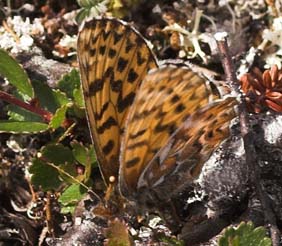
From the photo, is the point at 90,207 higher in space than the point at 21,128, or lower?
lower

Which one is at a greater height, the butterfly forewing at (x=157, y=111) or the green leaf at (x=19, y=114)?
the butterfly forewing at (x=157, y=111)

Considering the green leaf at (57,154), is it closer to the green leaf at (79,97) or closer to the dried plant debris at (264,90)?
the green leaf at (79,97)

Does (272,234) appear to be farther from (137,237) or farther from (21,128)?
(21,128)

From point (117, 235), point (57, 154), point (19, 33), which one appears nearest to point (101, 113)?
point (117, 235)

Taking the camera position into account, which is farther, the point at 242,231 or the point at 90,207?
the point at 90,207

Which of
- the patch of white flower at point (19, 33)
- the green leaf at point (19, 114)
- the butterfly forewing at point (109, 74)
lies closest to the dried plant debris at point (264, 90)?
the butterfly forewing at point (109, 74)

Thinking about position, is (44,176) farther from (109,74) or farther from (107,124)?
(109,74)

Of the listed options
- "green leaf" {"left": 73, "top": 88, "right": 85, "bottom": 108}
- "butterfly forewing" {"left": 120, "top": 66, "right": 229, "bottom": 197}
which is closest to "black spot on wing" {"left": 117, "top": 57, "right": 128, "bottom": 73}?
"butterfly forewing" {"left": 120, "top": 66, "right": 229, "bottom": 197}

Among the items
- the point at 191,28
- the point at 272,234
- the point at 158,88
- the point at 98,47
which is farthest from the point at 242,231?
the point at 191,28
